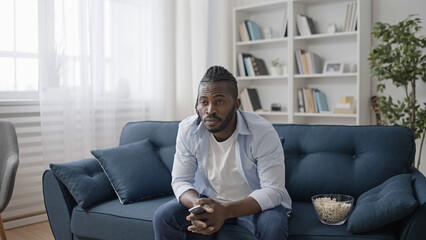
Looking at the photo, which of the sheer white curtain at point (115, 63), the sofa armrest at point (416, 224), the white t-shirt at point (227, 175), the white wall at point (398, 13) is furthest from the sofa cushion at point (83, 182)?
the white wall at point (398, 13)

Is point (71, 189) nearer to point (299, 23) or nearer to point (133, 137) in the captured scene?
point (133, 137)

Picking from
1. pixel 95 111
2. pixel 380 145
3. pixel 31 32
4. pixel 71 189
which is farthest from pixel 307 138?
pixel 31 32

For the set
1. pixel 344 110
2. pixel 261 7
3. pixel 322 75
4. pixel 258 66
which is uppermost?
pixel 261 7

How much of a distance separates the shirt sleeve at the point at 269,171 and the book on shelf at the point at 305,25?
8.24 ft

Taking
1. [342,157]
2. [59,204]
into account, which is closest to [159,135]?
[59,204]

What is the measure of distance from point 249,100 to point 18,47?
2.31m

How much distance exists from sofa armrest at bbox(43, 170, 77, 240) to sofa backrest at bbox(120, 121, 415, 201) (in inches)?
44.5

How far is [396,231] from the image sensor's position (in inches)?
68.1

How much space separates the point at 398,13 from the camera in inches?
152

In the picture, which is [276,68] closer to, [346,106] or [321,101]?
[321,101]

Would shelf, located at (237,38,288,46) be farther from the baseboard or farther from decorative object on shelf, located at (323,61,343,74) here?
the baseboard

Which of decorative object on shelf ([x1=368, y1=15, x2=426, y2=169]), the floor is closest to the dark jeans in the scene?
the floor

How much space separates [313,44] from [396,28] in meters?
1.05

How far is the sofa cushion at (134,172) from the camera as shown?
2.26 m
